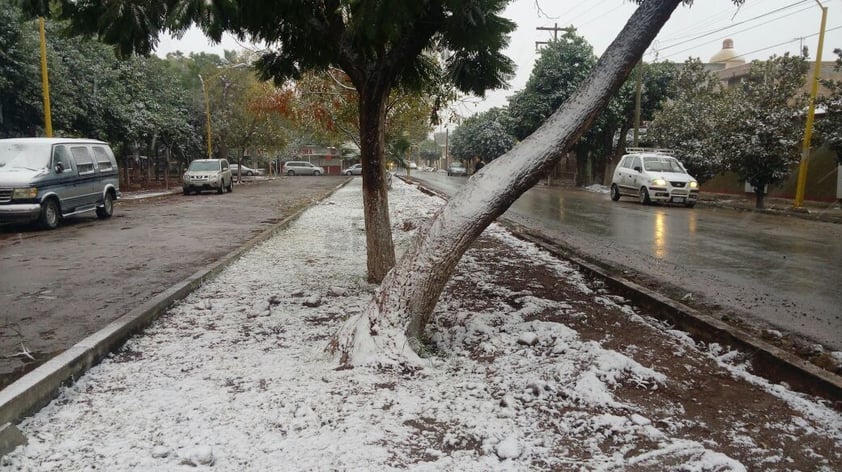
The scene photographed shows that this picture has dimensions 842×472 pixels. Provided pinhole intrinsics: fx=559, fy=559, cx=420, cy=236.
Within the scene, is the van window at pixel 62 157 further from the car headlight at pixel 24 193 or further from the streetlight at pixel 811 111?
the streetlight at pixel 811 111

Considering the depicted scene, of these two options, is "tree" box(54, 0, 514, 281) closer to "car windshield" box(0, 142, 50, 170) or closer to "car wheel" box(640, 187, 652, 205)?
"car windshield" box(0, 142, 50, 170)

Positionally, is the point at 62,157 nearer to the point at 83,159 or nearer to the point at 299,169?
the point at 83,159

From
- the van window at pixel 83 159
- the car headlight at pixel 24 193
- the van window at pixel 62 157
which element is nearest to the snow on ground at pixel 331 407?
the car headlight at pixel 24 193

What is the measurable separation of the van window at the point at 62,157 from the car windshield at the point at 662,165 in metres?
17.5

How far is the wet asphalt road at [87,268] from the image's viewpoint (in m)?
4.93

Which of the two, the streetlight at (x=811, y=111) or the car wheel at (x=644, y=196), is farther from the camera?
the car wheel at (x=644, y=196)

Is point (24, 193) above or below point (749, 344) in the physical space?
above

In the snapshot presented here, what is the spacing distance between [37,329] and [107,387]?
5.91 feet

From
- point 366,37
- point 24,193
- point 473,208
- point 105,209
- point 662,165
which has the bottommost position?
point 105,209

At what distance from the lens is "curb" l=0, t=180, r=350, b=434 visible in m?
3.28

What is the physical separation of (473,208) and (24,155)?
38.9ft

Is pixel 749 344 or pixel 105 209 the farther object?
pixel 105 209

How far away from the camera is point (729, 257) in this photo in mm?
8953

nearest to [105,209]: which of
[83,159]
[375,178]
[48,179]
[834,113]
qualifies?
[83,159]
